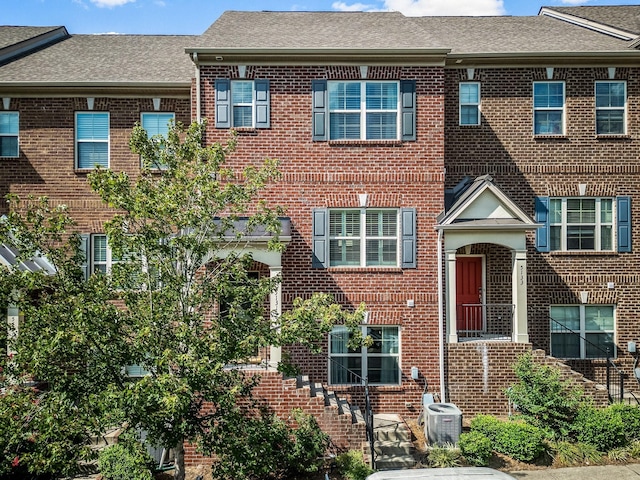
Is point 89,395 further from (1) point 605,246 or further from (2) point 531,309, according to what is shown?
(1) point 605,246

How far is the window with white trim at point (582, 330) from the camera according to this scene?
15.8 m

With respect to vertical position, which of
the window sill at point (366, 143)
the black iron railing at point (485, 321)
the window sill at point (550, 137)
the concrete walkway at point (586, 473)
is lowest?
the concrete walkway at point (586, 473)

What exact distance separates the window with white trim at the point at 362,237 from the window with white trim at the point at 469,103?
3725 millimetres

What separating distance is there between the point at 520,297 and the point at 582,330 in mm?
3299

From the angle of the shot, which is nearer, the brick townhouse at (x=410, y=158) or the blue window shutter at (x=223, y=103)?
the brick townhouse at (x=410, y=158)

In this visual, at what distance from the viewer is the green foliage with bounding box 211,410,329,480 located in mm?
8195

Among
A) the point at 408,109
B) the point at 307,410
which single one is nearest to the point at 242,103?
the point at 408,109

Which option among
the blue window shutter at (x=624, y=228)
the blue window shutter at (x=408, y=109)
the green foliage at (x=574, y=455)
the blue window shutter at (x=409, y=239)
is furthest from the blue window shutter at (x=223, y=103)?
the blue window shutter at (x=624, y=228)

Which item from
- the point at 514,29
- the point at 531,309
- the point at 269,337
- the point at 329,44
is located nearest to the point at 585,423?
the point at 531,309

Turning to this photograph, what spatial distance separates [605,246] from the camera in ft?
52.1

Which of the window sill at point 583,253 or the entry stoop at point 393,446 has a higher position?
the window sill at point 583,253

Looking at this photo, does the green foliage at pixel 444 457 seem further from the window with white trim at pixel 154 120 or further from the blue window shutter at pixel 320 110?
the window with white trim at pixel 154 120

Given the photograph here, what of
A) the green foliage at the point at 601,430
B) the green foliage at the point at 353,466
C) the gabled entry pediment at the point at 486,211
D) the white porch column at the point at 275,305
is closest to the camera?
the green foliage at the point at 353,466

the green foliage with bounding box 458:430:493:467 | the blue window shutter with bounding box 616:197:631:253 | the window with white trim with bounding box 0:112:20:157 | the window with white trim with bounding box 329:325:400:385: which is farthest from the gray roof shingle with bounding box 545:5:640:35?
the window with white trim with bounding box 0:112:20:157
